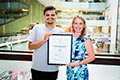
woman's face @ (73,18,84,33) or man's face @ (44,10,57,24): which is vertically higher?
man's face @ (44,10,57,24)

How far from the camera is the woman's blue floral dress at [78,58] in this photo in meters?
2.22

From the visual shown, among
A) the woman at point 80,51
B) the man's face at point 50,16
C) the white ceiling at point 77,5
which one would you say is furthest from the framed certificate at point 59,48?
the white ceiling at point 77,5

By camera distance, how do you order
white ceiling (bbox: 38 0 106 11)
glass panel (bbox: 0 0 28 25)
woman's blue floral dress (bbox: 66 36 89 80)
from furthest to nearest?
glass panel (bbox: 0 0 28 25), white ceiling (bbox: 38 0 106 11), woman's blue floral dress (bbox: 66 36 89 80)

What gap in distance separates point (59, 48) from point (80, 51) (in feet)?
0.80

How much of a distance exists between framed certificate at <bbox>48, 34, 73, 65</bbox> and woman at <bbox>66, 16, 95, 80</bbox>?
0.06 metres

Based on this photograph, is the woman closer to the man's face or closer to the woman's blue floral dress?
the woman's blue floral dress

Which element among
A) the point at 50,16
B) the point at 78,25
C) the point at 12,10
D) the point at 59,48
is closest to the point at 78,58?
the point at 59,48

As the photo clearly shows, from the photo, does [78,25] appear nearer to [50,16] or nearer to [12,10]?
[50,16]

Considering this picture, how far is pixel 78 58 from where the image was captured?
88.0 inches

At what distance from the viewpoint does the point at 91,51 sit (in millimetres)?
2230

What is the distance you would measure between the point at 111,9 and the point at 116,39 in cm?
52

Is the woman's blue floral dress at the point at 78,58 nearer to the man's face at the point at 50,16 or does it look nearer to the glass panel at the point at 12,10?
the man's face at the point at 50,16

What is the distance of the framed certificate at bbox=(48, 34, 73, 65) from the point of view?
2.28 m

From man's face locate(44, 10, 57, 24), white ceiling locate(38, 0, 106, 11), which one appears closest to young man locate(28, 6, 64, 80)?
man's face locate(44, 10, 57, 24)
